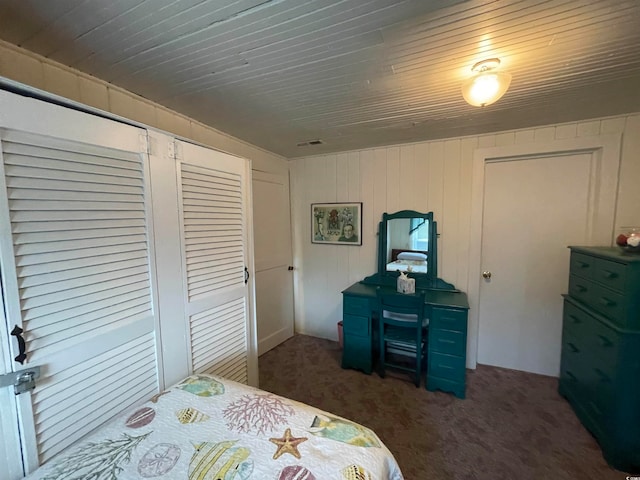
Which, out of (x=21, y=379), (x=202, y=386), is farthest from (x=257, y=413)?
(x=21, y=379)

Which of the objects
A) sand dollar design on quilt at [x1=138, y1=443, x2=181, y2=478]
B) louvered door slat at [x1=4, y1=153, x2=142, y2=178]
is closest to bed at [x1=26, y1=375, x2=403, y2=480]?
sand dollar design on quilt at [x1=138, y1=443, x2=181, y2=478]

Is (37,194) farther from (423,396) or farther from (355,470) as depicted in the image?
(423,396)

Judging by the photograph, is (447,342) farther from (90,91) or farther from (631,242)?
(90,91)

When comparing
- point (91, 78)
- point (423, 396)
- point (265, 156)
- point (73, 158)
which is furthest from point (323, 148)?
point (423, 396)

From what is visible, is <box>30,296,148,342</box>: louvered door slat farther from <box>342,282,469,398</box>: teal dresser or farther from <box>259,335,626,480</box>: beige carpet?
<box>342,282,469,398</box>: teal dresser

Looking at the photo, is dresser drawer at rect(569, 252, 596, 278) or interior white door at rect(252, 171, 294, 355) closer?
dresser drawer at rect(569, 252, 596, 278)

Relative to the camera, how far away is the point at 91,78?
5.09 ft

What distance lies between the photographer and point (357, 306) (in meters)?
2.63

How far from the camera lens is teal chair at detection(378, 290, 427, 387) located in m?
2.37

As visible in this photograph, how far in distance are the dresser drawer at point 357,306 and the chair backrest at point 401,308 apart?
0.14 m

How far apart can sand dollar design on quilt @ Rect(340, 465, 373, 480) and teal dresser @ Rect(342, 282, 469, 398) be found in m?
1.68

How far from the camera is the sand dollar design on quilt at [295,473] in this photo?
2.79 ft

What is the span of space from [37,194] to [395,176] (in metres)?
2.80

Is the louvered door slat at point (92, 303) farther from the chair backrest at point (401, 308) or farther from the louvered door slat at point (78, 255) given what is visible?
the chair backrest at point (401, 308)
